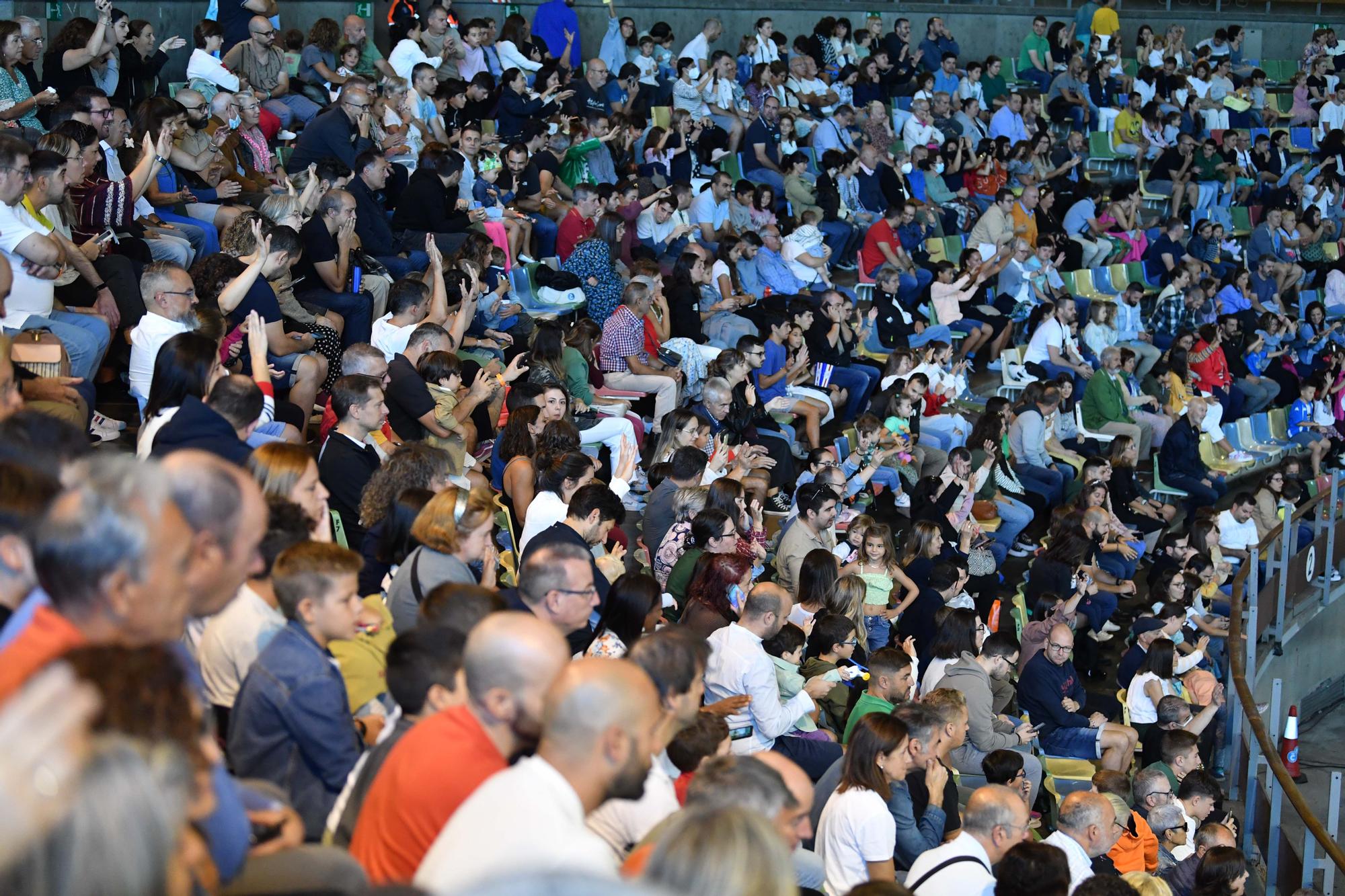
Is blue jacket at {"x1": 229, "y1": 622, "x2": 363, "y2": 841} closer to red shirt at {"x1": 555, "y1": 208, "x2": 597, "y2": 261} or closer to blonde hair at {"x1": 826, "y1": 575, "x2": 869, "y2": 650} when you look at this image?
blonde hair at {"x1": 826, "y1": 575, "x2": 869, "y2": 650}

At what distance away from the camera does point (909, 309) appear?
1239 centimetres

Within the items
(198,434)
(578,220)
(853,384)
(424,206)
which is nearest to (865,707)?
(198,434)

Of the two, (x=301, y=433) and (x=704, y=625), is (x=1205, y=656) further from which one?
(x=301, y=433)

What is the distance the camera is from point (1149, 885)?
549cm

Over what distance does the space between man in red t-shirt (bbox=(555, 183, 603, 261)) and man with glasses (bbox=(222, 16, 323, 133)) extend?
6.29 ft

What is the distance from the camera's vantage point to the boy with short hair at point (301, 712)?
3.24 meters

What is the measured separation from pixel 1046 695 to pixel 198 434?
15.9 ft

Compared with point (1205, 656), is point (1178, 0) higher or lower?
higher

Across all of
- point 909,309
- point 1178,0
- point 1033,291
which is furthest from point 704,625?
point 1178,0

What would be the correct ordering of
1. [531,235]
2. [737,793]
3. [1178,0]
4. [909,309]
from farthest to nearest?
[1178,0], [909,309], [531,235], [737,793]

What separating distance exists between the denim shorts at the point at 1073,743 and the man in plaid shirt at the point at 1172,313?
23.0 feet

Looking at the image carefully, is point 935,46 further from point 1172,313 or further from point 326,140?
point 326,140

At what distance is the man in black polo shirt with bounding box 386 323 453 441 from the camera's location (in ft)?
22.1

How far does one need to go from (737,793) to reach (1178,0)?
1945 cm
